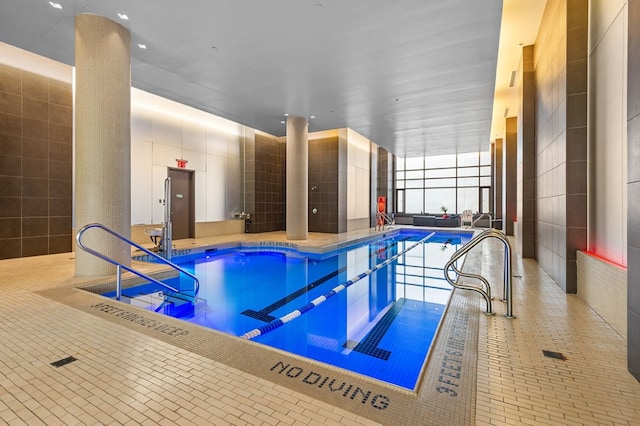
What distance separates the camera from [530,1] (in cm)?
484

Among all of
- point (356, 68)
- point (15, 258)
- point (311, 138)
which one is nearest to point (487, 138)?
point (311, 138)

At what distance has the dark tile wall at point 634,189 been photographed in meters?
1.72

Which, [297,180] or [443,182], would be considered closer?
[297,180]

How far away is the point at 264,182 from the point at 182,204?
3135 millimetres

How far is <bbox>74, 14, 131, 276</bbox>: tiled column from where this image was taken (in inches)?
160

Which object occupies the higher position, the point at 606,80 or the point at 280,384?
the point at 606,80

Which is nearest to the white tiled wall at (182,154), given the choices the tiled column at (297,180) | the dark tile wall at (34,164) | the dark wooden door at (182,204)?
the dark wooden door at (182,204)

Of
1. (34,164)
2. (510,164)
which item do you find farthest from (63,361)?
(510,164)

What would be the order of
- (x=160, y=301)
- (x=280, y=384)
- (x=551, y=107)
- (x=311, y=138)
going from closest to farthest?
(x=280, y=384), (x=160, y=301), (x=551, y=107), (x=311, y=138)

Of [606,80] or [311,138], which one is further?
[311,138]

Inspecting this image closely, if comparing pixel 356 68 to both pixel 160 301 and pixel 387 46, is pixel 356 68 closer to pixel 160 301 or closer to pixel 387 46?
pixel 387 46

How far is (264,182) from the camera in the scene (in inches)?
440

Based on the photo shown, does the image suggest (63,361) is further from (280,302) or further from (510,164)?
(510,164)

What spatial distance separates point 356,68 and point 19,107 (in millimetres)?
6062
